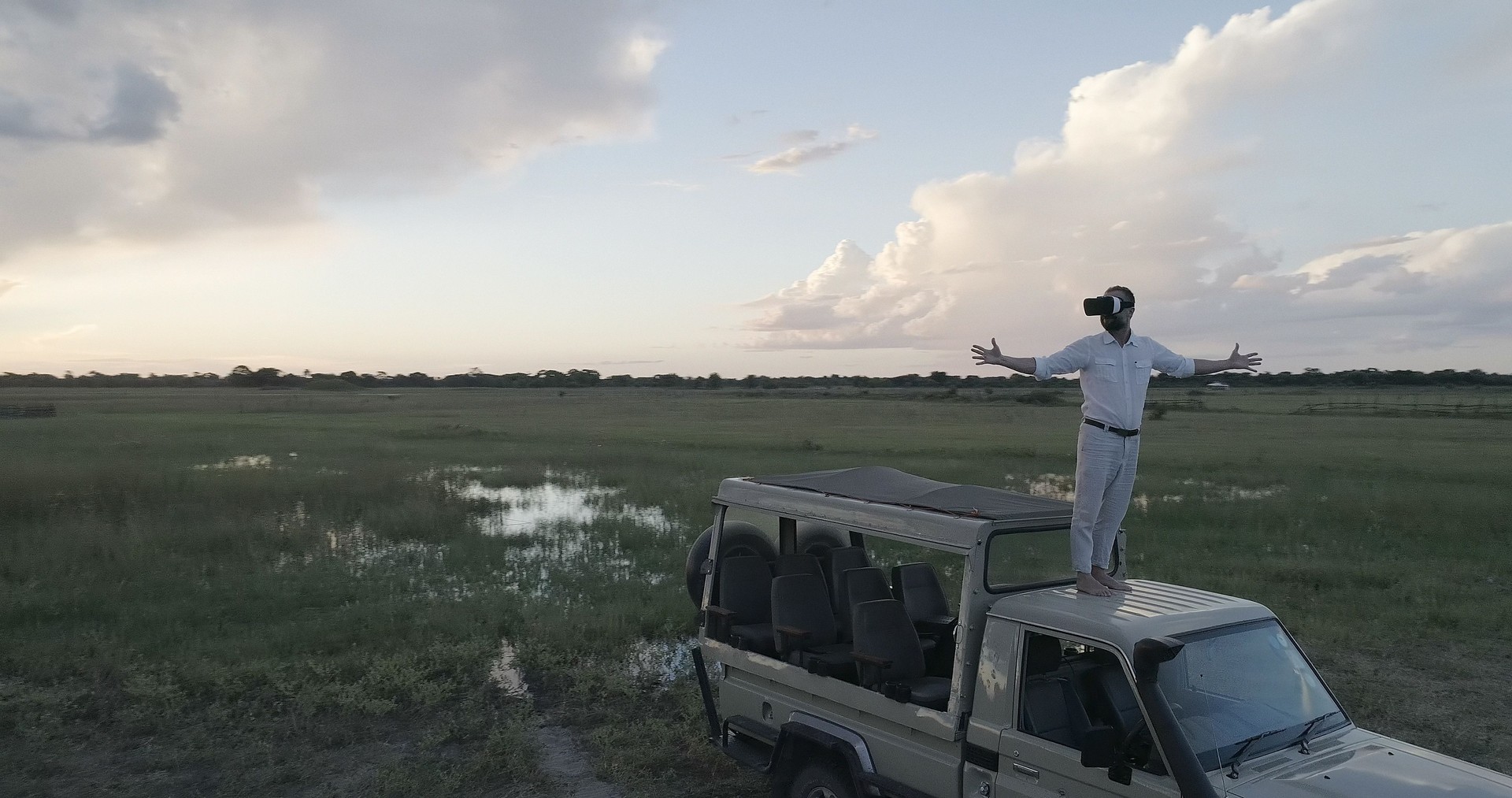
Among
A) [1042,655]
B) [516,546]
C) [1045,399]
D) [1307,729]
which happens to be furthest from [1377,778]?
[1045,399]

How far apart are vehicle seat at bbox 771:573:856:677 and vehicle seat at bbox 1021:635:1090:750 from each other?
1.49m

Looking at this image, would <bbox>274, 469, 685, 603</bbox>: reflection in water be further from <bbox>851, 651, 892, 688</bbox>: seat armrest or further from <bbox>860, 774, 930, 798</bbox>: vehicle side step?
<bbox>860, 774, 930, 798</bbox>: vehicle side step

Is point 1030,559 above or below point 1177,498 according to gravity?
above

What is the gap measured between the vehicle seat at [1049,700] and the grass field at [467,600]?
3.08 meters

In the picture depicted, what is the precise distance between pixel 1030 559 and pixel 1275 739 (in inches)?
58.7

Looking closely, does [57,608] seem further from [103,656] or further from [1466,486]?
[1466,486]

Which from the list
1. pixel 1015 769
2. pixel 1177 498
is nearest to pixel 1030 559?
pixel 1015 769

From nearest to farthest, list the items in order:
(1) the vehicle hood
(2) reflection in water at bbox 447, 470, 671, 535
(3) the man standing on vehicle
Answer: (1) the vehicle hood → (3) the man standing on vehicle → (2) reflection in water at bbox 447, 470, 671, 535

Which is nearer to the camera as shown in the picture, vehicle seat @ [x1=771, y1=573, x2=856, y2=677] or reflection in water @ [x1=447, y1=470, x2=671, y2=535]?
vehicle seat @ [x1=771, y1=573, x2=856, y2=677]

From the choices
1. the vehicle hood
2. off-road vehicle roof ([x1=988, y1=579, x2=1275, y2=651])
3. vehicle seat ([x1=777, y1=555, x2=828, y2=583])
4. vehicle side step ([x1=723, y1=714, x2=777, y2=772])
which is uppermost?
off-road vehicle roof ([x1=988, y1=579, x2=1275, y2=651])

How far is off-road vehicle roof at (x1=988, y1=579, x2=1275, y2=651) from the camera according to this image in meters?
A: 4.25

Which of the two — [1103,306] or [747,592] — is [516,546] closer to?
[747,592]

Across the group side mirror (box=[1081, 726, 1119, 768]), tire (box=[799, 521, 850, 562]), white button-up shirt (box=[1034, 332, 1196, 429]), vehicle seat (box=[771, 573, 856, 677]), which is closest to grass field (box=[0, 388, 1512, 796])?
vehicle seat (box=[771, 573, 856, 677])

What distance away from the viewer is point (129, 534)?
16625mm
